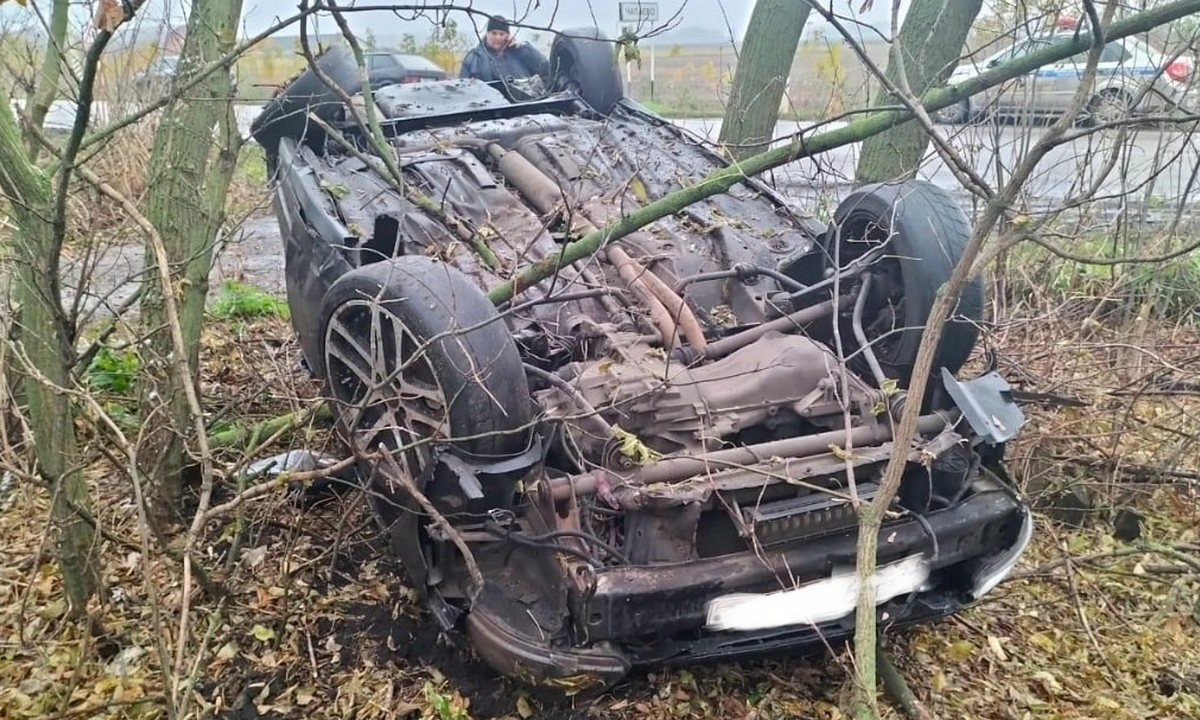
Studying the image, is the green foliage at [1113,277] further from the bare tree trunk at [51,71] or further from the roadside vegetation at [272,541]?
the bare tree trunk at [51,71]

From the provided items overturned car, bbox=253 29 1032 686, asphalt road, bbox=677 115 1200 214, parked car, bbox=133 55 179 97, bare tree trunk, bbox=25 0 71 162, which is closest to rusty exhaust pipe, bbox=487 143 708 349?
overturned car, bbox=253 29 1032 686

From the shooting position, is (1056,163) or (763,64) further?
(763,64)

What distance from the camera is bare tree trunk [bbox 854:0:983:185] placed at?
18.8 ft

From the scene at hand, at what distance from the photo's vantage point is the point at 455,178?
14.7 ft

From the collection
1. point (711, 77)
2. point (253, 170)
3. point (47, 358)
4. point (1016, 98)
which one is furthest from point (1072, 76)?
point (253, 170)

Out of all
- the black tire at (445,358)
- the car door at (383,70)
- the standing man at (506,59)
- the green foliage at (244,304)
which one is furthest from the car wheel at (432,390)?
the standing man at (506,59)

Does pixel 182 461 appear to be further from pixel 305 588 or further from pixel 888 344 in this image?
pixel 888 344

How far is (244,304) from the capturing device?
6445 millimetres

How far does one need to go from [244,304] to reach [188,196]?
3.02 metres

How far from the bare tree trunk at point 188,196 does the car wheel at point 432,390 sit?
738mm

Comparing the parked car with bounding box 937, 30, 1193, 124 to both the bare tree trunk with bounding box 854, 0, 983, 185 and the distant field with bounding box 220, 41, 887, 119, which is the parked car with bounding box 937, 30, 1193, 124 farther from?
the distant field with bounding box 220, 41, 887, 119

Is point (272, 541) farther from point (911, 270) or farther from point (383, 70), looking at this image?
point (383, 70)

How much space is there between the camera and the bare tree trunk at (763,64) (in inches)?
258

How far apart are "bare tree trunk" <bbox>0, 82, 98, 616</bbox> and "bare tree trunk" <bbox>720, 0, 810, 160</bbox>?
15.5 ft
